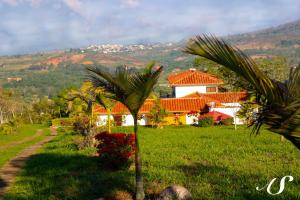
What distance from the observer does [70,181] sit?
12.1m

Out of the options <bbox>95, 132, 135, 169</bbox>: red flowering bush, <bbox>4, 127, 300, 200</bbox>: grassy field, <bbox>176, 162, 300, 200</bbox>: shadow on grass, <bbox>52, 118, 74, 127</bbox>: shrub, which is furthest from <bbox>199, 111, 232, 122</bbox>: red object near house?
<bbox>95, 132, 135, 169</bbox>: red flowering bush

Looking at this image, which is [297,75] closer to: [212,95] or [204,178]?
[204,178]

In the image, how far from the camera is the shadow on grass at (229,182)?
9.09 metres

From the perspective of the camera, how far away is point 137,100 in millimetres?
8930

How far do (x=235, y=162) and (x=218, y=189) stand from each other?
4.83 metres

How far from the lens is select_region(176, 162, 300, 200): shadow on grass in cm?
909

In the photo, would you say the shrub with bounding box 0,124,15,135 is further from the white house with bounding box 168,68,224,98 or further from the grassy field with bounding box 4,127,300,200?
the grassy field with bounding box 4,127,300,200

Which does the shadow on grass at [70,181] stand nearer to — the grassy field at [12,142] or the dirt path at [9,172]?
the dirt path at [9,172]

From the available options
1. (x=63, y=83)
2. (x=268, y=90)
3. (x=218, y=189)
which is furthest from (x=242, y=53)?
(x=63, y=83)

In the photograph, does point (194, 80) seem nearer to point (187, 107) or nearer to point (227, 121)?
point (187, 107)

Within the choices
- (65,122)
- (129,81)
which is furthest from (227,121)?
(129,81)

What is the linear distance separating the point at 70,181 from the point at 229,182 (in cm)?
408

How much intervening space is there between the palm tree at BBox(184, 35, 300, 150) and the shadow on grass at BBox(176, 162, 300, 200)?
5101 millimetres

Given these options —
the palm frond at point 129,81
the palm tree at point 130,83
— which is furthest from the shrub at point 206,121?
the palm frond at point 129,81
